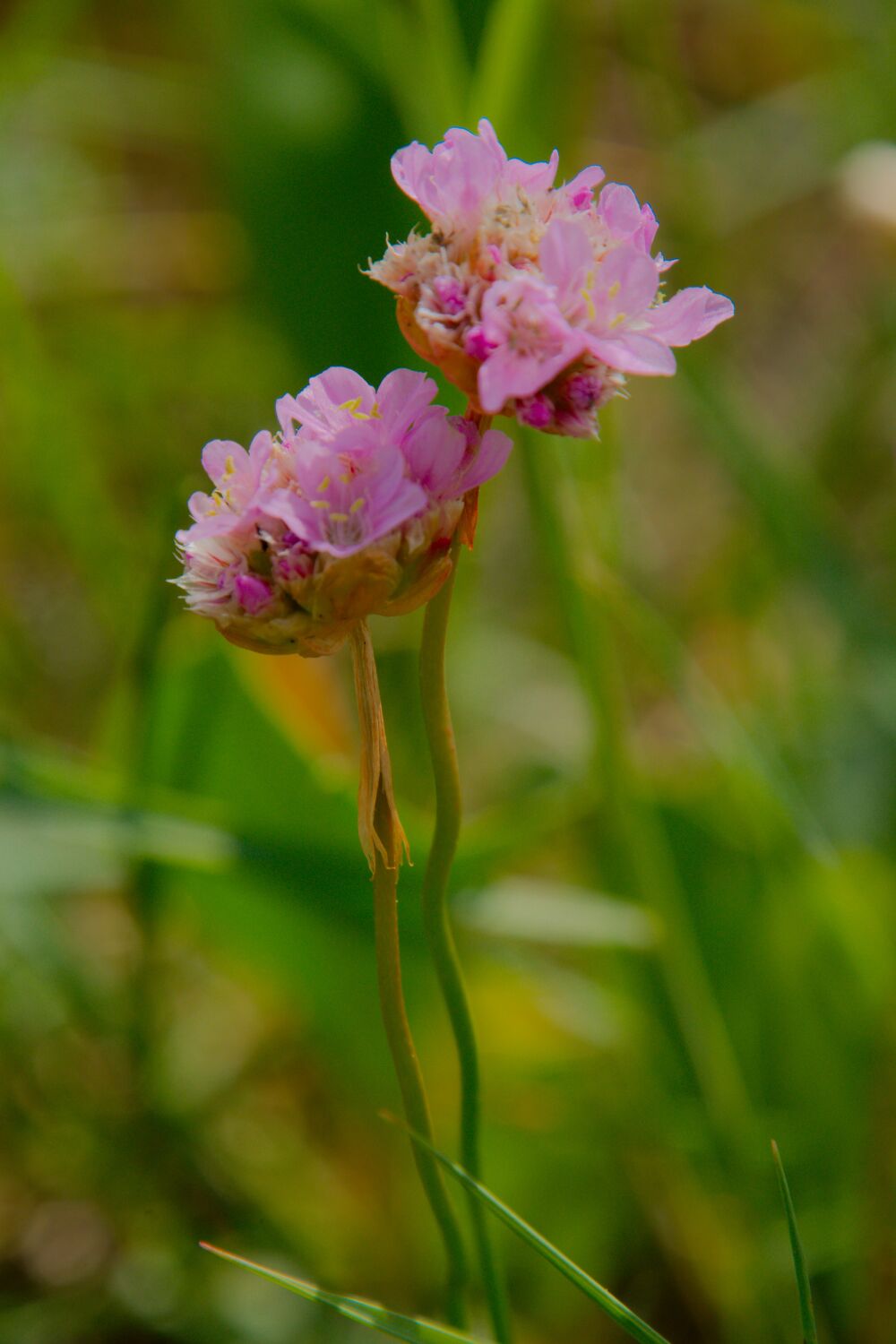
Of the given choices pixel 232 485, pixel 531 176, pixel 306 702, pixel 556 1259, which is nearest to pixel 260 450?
pixel 232 485

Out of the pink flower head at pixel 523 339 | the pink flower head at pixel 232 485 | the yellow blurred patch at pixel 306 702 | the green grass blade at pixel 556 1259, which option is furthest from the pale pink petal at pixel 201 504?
the yellow blurred patch at pixel 306 702

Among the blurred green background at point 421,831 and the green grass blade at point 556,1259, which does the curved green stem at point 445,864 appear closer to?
the green grass blade at point 556,1259

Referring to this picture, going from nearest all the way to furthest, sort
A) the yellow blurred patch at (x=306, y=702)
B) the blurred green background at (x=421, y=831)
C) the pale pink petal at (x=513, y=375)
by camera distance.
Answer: the pale pink petal at (x=513, y=375) < the blurred green background at (x=421, y=831) < the yellow blurred patch at (x=306, y=702)

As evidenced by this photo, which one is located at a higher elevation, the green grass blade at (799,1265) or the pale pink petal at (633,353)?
the pale pink petal at (633,353)

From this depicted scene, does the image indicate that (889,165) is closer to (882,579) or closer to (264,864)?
(882,579)

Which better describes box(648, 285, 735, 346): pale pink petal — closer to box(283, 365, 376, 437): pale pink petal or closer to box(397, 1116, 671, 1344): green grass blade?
box(283, 365, 376, 437): pale pink petal

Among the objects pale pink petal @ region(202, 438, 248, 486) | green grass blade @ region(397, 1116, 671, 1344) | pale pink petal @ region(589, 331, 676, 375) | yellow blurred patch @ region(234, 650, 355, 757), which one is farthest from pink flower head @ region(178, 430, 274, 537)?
yellow blurred patch @ region(234, 650, 355, 757)

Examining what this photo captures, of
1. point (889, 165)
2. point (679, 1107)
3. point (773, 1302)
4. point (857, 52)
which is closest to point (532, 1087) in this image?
point (679, 1107)
